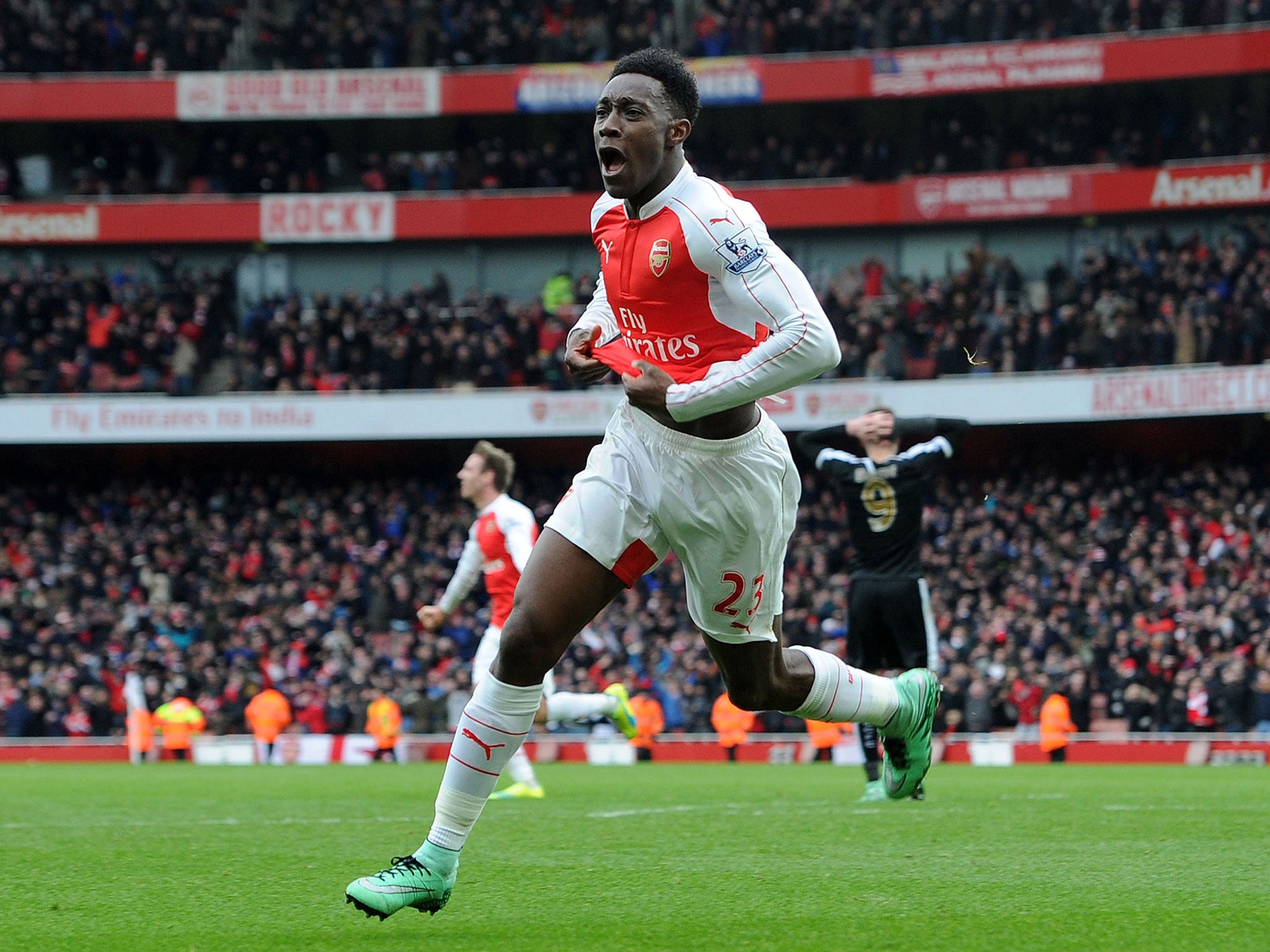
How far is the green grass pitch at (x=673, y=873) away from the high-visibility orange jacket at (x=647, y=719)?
9759mm

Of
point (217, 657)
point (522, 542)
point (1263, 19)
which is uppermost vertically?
point (1263, 19)

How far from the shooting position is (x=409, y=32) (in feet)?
111

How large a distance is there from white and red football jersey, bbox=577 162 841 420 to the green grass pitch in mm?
1571

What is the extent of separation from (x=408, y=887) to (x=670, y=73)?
2.58 m

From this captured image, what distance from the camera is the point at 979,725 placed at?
20453mm

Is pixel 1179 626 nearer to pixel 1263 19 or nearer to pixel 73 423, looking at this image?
pixel 1263 19

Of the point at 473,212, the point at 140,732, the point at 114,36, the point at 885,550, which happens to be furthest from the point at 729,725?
the point at 114,36

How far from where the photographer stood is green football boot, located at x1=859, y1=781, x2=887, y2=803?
970 cm

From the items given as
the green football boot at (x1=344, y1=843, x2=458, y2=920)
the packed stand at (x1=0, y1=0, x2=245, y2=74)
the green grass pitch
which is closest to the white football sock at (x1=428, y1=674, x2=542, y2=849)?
the green football boot at (x1=344, y1=843, x2=458, y2=920)

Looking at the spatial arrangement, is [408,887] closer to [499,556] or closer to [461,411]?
[499,556]

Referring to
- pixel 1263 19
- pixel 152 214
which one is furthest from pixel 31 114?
pixel 1263 19

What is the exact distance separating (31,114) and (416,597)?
1350cm

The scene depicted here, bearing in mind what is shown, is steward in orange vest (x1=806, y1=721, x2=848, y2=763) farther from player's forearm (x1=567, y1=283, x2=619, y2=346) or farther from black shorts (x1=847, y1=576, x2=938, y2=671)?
player's forearm (x1=567, y1=283, x2=619, y2=346)

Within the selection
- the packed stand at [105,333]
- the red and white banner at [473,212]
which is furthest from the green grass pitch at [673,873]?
the red and white banner at [473,212]
